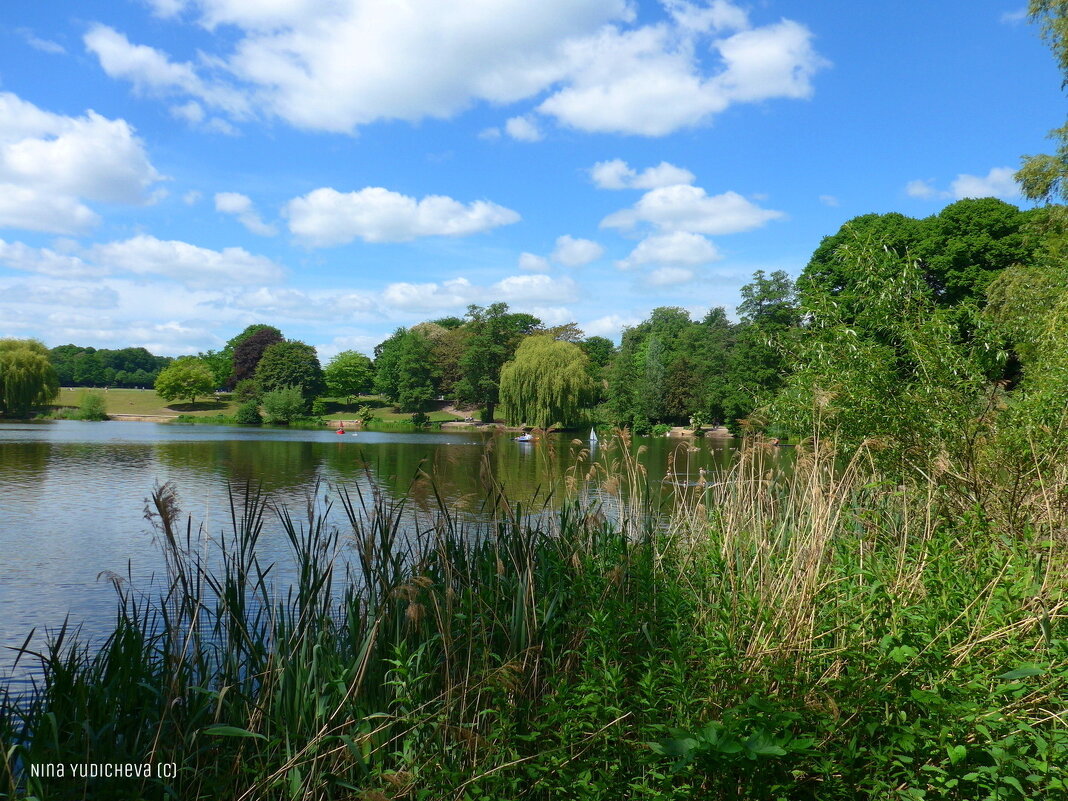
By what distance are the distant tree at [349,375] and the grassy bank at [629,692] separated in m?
79.8

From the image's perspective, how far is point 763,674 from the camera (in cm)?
353

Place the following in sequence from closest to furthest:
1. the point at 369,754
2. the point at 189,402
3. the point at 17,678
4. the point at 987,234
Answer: the point at 369,754
the point at 17,678
the point at 987,234
the point at 189,402

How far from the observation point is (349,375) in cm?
8494

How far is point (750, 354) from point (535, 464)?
76.4ft

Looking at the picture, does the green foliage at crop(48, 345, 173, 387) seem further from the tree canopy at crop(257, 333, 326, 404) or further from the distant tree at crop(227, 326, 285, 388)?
the tree canopy at crop(257, 333, 326, 404)

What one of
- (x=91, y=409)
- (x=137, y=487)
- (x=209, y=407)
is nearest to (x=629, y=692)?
(x=137, y=487)

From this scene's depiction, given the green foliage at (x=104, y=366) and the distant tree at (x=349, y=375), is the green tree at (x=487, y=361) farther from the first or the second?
the green foliage at (x=104, y=366)

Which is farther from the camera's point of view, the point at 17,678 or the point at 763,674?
the point at 17,678

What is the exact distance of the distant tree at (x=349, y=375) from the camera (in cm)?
8400

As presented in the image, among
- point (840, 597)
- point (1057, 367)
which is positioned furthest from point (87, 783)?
point (1057, 367)

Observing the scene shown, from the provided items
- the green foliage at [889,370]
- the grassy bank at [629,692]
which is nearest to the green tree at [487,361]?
the green foliage at [889,370]

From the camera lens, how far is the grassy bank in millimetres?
2975

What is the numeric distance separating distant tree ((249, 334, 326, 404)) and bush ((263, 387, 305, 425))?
394 cm

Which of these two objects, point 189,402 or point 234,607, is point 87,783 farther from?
point 189,402
